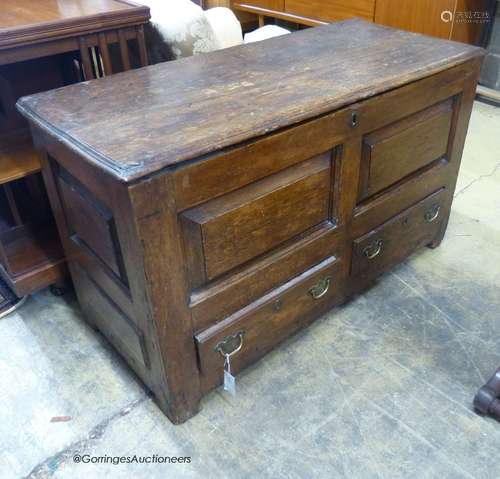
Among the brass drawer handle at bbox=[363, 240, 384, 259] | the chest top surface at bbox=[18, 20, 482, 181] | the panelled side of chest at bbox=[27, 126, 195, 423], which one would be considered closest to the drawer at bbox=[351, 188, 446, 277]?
the brass drawer handle at bbox=[363, 240, 384, 259]

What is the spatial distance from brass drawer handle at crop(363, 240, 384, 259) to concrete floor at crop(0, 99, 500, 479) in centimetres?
→ 17

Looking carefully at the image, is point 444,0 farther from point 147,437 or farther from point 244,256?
point 147,437

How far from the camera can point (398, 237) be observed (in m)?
1.54

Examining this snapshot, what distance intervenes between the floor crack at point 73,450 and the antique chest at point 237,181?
10 centimetres

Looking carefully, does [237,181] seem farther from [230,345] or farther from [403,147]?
[403,147]

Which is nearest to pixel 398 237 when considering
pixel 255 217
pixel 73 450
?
pixel 255 217

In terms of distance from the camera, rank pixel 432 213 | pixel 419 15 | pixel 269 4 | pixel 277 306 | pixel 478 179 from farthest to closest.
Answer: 1. pixel 269 4
2. pixel 419 15
3. pixel 478 179
4. pixel 432 213
5. pixel 277 306

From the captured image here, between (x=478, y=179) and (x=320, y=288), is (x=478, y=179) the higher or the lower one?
the lower one

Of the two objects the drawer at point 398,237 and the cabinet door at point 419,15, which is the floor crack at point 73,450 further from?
the cabinet door at point 419,15

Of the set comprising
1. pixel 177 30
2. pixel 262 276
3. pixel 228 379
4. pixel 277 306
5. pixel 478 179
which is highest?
pixel 177 30

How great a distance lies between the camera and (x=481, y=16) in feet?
8.84

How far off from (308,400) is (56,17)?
47.9 inches

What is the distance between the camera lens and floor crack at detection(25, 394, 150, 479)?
44.8 inches

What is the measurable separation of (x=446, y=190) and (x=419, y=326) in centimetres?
45
